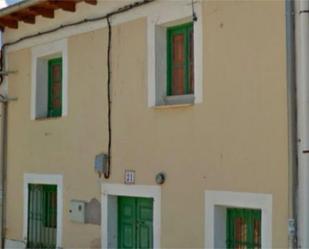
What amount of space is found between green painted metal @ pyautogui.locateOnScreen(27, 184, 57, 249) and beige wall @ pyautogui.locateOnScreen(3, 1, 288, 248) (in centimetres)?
51

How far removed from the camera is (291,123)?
7270mm

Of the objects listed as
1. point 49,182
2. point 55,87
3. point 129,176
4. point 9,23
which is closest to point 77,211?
point 49,182

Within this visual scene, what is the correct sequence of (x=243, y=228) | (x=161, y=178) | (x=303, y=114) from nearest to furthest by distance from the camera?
(x=303, y=114) → (x=243, y=228) → (x=161, y=178)

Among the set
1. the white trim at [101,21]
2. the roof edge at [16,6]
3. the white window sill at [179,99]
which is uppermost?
the roof edge at [16,6]

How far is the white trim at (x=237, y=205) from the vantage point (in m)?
7.54

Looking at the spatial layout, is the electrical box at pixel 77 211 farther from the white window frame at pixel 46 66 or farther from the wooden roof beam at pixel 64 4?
the wooden roof beam at pixel 64 4

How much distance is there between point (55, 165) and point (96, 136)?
133 centimetres

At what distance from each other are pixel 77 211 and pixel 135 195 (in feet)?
5.01

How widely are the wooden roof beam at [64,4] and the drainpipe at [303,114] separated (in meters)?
4.75

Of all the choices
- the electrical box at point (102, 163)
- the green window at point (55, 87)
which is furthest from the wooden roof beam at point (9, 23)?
the electrical box at point (102, 163)

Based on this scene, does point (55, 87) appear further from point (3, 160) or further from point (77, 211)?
point (77, 211)

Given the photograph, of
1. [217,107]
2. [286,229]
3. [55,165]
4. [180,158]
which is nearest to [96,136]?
[55,165]

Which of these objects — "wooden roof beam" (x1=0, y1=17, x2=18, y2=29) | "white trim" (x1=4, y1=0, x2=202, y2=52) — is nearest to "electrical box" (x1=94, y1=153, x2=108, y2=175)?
"white trim" (x1=4, y1=0, x2=202, y2=52)

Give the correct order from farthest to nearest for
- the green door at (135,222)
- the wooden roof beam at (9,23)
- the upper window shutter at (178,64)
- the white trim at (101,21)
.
Result: the wooden roof beam at (9,23) → the green door at (135,222) → the white trim at (101,21) → the upper window shutter at (178,64)
